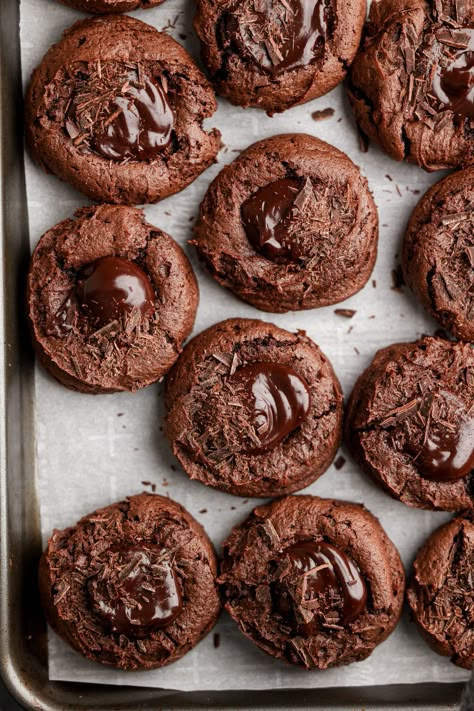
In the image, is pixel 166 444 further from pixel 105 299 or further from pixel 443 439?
pixel 443 439

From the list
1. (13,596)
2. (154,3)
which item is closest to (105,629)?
(13,596)

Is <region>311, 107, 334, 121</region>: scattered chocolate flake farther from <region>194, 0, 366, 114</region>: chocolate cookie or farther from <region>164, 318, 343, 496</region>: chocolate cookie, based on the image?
<region>164, 318, 343, 496</region>: chocolate cookie

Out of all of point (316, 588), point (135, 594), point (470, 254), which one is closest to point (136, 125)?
point (470, 254)

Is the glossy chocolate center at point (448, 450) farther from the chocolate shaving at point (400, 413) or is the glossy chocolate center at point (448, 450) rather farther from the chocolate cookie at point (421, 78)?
the chocolate cookie at point (421, 78)

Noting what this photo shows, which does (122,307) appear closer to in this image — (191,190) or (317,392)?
(191,190)

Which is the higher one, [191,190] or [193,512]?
[191,190]

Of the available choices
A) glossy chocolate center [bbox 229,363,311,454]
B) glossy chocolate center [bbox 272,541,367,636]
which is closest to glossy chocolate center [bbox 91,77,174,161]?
glossy chocolate center [bbox 229,363,311,454]
